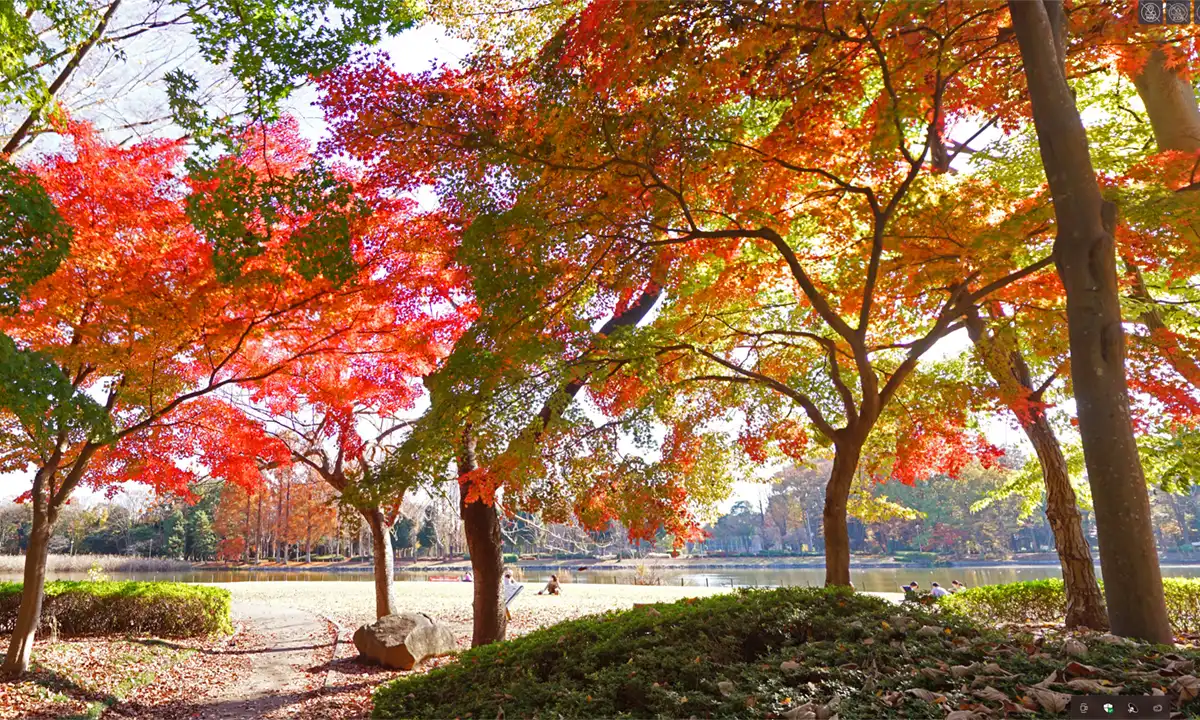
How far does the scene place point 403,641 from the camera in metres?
8.66

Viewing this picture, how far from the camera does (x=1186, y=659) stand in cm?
304

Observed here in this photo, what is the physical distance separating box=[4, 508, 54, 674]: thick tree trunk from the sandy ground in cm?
523

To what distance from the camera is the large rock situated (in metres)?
8.60

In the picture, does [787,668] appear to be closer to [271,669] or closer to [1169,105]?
[1169,105]

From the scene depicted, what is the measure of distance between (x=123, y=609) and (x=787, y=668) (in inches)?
513

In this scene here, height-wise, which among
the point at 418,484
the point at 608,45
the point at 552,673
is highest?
the point at 608,45

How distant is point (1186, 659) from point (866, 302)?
3230 millimetres

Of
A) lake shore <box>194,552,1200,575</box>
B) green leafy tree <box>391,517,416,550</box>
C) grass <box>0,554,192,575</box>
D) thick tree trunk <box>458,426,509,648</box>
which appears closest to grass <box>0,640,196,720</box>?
thick tree trunk <box>458,426,509,648</box>

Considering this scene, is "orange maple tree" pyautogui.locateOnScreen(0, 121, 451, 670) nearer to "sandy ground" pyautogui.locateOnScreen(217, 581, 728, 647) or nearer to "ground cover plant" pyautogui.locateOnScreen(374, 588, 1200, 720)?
"ground cover plant" pyautogui.locateOnScreen(374, 588, 1200, 720)

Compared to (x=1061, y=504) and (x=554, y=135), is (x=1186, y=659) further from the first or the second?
(x=1061, y=504)

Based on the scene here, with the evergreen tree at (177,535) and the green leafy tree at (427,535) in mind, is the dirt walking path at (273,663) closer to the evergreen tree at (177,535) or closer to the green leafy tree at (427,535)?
the green leafy tree at (427,535)

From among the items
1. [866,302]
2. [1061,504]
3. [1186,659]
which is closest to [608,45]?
[866,302]

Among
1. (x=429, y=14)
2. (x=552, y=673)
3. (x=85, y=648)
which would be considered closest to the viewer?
(x=552, y=673)

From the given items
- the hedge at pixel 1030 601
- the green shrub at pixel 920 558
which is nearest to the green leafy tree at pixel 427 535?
the green shrub at pixel 920 558
